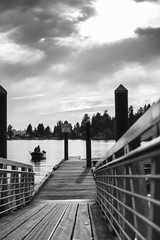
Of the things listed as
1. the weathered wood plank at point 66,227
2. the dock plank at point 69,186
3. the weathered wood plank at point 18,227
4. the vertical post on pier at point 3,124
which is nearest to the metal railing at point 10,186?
the weathered wood plank at point 18,227

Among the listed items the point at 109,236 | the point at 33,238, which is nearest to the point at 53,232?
the point at 33,238

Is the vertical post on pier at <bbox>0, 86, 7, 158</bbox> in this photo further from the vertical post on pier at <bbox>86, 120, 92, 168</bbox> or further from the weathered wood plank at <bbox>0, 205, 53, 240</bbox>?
the vertical post on pier at <bbox>86, 120, 92, 168</bbox>

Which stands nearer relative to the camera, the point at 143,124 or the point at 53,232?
the point at 143,124

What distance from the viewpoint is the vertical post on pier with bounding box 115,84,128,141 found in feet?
24.5

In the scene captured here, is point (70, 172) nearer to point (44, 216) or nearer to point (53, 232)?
point (44, 216)

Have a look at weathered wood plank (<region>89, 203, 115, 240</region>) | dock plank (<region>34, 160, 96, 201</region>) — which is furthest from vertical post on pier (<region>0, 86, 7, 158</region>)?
weathered wood plank (<region>89, 203, 115, 240</region>)

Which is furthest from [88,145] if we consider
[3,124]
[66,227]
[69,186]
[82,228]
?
[82,228]

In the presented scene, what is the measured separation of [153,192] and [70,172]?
1348 cm

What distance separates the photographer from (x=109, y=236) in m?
4.41

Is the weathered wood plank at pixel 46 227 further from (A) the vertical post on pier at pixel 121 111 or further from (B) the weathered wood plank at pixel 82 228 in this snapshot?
(A) the vertical post on pier at pixel 121 111

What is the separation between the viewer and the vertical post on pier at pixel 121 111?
746cm

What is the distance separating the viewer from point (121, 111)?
748 centimetres

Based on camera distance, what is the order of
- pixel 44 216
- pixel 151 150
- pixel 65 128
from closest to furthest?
pixel 151 150
pixel 44 216
pixel 65 128

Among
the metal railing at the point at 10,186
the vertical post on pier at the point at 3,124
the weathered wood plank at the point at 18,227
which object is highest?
the vertical post on pier at the point at 3,124
